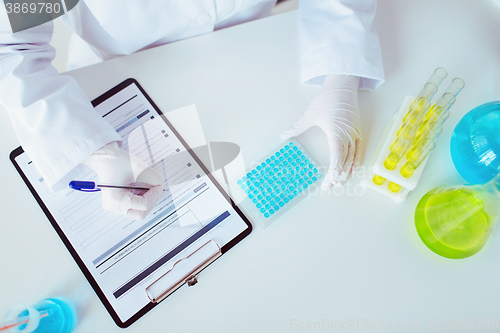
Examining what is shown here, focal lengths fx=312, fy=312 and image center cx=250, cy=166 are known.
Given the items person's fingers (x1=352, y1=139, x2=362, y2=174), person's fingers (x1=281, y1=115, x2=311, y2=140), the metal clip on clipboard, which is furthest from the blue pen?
person's fingers (x1=352, y1=139, x2=362, y2=174)

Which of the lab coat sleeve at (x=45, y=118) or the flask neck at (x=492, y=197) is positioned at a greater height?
the lab coat sleeve at (x=45, y=118)

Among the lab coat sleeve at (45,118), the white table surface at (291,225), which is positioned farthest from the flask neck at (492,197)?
the lab coat sleeve at (45,118)

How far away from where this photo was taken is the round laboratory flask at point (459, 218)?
54cm

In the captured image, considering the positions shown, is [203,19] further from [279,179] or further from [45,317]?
[45,317]

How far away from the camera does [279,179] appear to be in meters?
0.63

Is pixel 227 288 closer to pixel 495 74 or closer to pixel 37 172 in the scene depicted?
pixel 37 172

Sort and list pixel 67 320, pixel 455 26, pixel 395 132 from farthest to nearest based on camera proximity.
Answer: pixel 455 26 → pixel 395 132 → pixel 67 320

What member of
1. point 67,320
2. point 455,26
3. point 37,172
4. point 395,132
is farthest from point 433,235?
point 37,172

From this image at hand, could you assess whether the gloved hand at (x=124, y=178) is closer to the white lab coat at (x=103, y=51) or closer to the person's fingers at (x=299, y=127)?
the white lab coat at (x=103, y=51)

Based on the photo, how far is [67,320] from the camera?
→ 53 centimetres

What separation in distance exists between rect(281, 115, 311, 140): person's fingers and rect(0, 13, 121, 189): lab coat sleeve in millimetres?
353

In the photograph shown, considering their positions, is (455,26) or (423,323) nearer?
(423,323)

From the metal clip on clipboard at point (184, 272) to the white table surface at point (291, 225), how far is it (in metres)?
0.02

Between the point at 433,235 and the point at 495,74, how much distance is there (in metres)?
0.45
